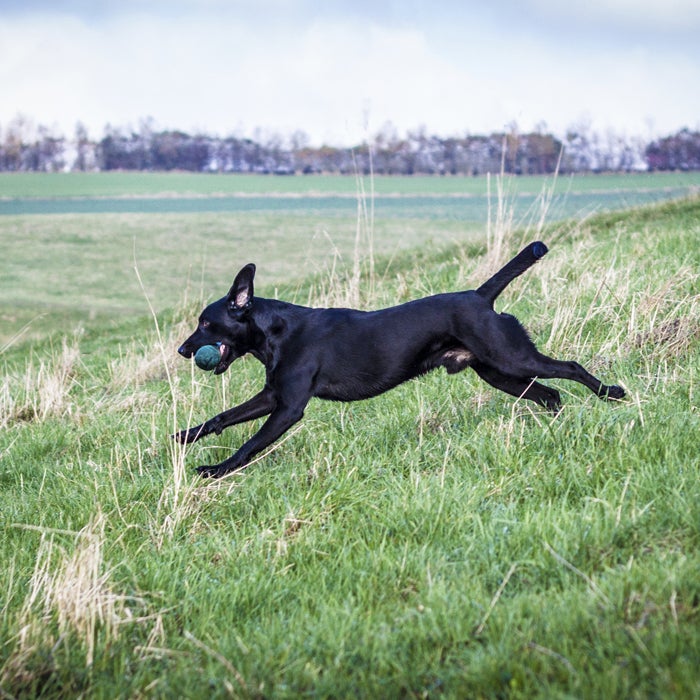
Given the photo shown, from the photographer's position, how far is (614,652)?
269 centimetres

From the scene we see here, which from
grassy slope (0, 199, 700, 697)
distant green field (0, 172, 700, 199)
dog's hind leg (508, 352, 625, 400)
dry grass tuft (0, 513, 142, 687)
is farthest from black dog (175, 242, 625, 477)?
distant green field (0, 172, 700, 199)

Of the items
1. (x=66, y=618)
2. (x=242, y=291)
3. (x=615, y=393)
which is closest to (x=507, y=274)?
(x=615, y=393)

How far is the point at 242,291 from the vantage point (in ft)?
16.5

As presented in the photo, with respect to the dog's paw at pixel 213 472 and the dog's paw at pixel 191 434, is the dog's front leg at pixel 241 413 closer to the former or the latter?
the dog's paw at pixel 191 434

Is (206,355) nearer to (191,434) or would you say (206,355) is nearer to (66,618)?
(191,434)

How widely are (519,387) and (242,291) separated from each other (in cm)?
176

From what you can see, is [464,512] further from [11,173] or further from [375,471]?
[11,173]

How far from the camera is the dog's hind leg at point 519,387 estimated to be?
203 inches

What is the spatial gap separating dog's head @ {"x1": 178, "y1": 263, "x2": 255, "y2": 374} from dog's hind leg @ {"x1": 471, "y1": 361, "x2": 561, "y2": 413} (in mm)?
1378

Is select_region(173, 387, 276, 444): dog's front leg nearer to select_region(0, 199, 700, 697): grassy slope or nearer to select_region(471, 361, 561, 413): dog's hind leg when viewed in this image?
select_region(0, 199, 700, 697): grassy slope

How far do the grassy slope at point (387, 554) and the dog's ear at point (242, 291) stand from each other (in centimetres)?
90

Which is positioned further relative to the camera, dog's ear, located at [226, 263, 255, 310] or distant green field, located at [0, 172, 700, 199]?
distant green field, located at [0, 172, 700, 199]

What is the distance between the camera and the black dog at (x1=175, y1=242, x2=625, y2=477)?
16.0ft

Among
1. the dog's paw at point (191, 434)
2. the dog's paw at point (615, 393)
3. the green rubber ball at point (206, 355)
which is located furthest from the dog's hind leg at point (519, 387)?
the dog's paw at point (191, 434)
